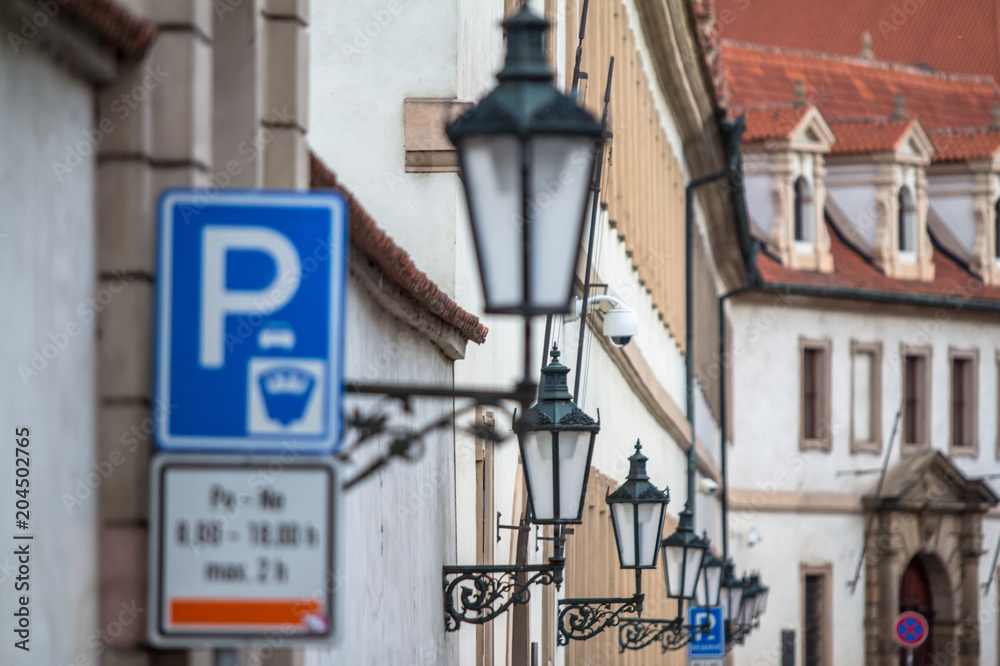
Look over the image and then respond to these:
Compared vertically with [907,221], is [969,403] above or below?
below

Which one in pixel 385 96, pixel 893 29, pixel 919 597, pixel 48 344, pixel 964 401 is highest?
pixel 893 29

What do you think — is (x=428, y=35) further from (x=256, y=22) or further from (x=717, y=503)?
(x=717, y=503)

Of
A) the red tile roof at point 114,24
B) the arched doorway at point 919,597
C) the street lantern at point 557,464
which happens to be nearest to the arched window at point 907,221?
the arched doorway at point 919,597

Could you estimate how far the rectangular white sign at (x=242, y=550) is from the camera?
145 inches

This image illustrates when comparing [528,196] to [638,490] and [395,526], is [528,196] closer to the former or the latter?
[395,526]

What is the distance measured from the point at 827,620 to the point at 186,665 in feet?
111

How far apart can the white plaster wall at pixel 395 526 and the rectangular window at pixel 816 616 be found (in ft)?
93.3

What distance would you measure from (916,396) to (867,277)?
3.04 metres

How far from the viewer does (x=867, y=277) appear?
125ft

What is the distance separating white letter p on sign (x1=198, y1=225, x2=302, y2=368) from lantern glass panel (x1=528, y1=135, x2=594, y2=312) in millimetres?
554

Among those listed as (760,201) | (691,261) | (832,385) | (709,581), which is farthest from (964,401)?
(709,581)

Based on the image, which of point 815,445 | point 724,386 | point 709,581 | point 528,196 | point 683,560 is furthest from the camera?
point 815,445

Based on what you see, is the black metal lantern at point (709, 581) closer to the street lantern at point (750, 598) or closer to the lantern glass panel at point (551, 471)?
the street lantern at point (750, 598)

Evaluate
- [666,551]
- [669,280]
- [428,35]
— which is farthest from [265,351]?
[669,280]
